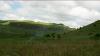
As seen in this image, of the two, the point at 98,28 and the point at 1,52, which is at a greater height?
the point at 1,52

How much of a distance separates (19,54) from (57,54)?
84.1 inches

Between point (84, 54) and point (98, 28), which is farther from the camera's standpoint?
point (98, 28)

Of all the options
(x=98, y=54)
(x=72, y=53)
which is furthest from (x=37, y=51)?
(x=98, y=54)

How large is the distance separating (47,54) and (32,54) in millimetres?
814

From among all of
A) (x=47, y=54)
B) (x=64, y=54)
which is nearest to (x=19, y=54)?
(x=47, y=54)

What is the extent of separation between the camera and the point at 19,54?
45.4 feet

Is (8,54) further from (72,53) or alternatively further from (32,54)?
(72,53)

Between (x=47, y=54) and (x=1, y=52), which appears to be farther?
(x=1, y=52)

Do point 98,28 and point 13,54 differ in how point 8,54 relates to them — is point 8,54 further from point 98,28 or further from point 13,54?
point 98,28

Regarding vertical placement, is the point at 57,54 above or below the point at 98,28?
above

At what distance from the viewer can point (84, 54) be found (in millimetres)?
14086

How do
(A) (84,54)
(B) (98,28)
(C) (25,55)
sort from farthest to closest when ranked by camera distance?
(B) (98,28)
(A) (84,54)
(C) (25,55)

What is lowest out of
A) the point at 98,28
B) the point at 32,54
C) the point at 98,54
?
the point at 98,28

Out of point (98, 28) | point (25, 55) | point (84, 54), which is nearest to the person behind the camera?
point (25, 55)
